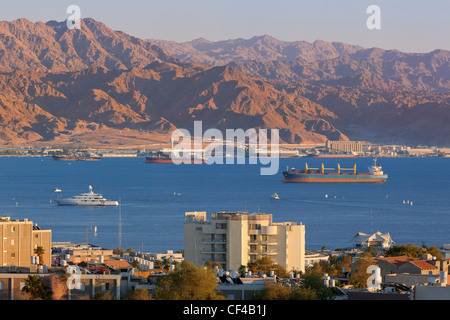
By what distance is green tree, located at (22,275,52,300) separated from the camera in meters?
17.7


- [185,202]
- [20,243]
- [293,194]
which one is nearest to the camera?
[20,243]

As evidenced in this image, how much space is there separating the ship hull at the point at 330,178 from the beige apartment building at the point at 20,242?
13913 centimetres

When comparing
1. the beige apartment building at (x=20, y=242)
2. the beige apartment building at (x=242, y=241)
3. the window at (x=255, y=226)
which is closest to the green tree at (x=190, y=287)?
the beige apartment building at (x=20, y=242)

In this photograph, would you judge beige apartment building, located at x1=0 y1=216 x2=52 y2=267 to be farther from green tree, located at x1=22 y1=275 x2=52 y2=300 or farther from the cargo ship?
the cargo ship

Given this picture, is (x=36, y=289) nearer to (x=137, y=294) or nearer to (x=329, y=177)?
(x=137, y=294)

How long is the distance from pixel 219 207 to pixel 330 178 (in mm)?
73631

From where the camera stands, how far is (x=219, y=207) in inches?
4035

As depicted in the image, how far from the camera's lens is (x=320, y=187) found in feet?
515

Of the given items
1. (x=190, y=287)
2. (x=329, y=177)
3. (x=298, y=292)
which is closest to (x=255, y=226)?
(x=298, y=292)

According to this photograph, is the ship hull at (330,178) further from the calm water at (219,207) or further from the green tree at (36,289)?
the green tree at (36,289)

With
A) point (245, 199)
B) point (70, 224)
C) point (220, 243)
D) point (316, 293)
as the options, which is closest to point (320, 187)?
point (245, 199)

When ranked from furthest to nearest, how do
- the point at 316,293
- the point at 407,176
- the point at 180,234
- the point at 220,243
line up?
the point at 407,176 < the point at 180,234 < the point at 220,243 < the point at 316,293
